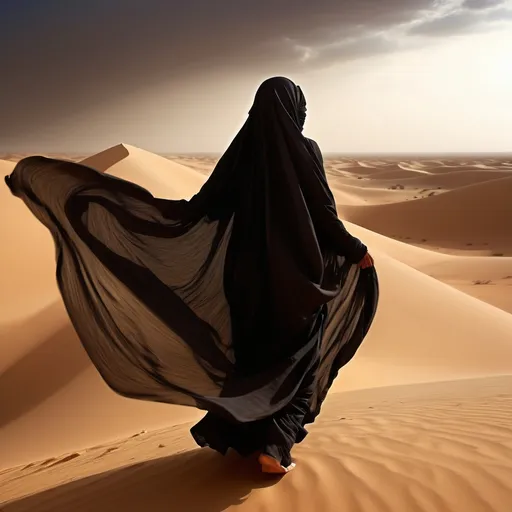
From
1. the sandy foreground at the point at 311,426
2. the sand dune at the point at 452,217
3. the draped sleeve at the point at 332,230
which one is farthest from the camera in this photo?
the sand dune at the point at 452,217

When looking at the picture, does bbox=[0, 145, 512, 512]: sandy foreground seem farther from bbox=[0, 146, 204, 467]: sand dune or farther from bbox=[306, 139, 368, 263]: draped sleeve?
bbox=[306, 139, 368, 263]: draped sleeve

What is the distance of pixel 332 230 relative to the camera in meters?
3.49

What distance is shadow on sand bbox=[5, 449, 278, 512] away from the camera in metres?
3.11

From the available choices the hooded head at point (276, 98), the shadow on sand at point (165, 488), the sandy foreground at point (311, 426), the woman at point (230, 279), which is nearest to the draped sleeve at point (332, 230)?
the woman at point (230, 279)

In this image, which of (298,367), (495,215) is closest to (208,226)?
(298,367)

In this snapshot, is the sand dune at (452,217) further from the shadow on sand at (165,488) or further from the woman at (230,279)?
the shadow on sand at (165,488)

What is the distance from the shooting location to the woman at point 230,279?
324 cm

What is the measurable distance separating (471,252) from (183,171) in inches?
527

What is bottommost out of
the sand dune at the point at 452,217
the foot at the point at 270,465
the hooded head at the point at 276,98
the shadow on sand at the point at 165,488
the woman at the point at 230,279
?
the sand dune at the point at 452,217

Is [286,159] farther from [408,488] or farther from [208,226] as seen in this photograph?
[408,488]

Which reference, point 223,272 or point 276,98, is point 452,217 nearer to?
point 223,272

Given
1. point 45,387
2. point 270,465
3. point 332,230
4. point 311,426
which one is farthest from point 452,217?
point 270,465

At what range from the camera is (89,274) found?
3580 mm

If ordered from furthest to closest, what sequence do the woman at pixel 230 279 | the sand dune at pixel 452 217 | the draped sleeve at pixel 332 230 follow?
the sand dune at pixel 452 217 < the draped sleeve at pixel 332 230 < the woman at pixel 230 279
